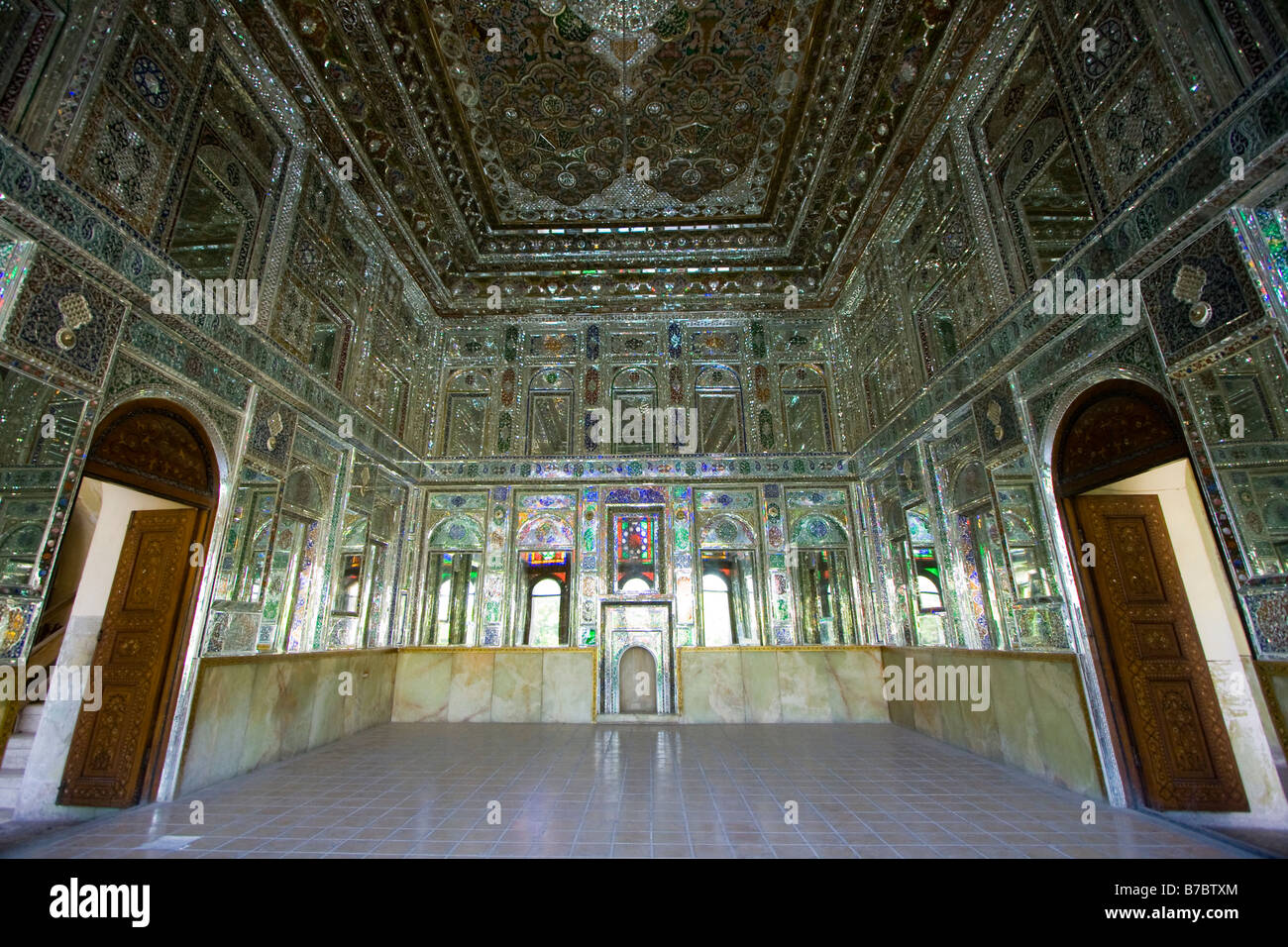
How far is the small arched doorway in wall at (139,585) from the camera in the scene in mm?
→ 4812

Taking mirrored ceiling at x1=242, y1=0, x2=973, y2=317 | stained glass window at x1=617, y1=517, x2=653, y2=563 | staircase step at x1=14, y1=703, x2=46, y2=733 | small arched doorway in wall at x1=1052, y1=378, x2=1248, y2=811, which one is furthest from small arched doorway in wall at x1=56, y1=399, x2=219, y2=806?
small arched doorway in wall at x1=1052, y1=378, x2=1248, y2=811

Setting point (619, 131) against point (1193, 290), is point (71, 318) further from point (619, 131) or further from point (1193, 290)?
point (1193, 290)

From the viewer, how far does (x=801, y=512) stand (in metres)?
10.1

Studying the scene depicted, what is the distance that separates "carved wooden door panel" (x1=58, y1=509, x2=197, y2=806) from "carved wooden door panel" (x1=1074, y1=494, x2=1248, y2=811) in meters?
8.58

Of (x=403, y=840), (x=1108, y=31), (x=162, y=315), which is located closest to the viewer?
(x=403, y=840)

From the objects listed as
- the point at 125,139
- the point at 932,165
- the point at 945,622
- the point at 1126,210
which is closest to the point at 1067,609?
the point at 945,622

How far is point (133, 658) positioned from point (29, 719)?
2.78 meters

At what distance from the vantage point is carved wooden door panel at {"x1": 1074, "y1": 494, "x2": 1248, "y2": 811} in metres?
4.48

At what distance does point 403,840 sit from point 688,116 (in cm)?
922

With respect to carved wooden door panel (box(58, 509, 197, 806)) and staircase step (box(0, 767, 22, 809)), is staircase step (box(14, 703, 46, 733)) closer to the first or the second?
staircase step (box(0, 767, 22, 809))

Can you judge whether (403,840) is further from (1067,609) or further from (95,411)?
(1067,609)

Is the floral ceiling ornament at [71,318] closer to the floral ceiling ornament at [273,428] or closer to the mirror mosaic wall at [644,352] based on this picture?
the mirror mosaic wall at [644,352]

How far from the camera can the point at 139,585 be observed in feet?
17.6

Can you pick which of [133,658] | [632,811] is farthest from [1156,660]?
[133,658]
